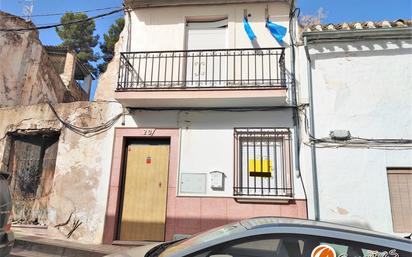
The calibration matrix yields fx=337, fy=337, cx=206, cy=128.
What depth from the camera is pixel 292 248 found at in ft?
8.36

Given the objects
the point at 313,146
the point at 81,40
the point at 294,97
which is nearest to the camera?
the point at 313,146

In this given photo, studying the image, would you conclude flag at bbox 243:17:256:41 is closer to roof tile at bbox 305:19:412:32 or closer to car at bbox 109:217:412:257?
roof tile at bbox 305:19:412:32

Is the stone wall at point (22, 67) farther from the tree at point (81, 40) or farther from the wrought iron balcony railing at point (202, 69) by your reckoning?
the tree at point (81, 40)

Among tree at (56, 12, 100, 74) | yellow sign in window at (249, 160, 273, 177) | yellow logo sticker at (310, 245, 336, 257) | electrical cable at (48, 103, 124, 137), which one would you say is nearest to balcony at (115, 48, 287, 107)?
electrical cable at (48, 103, 124, 137)

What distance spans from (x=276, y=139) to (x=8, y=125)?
701 centimetres

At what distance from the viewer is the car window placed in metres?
2.46

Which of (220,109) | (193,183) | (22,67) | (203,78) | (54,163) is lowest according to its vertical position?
(193,183)

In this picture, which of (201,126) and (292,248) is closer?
(292,248)

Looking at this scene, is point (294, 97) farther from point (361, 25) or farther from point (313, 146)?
point (361, 25)

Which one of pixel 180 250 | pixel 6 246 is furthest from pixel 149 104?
pixel 180 250

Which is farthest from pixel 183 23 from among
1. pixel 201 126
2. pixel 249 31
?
pixel 201 126

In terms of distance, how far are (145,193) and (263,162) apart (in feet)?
8.94

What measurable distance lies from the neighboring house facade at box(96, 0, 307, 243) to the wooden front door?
22 mm

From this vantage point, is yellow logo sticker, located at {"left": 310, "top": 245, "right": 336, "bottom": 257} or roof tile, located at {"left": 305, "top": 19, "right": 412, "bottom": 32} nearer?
yellow logo sticker, located at {"left": 310, "top": 245, "right": 336, "bottom": 257}
